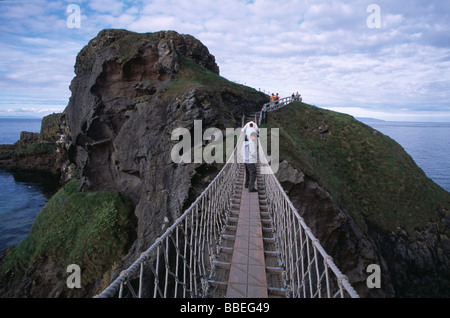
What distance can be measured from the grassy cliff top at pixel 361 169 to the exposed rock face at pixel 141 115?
13.5ft

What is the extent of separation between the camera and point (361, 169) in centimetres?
1603

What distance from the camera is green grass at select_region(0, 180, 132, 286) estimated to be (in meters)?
11.3

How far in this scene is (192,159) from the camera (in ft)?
32.6

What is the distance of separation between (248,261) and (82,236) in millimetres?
12376

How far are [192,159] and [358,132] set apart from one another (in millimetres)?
14595

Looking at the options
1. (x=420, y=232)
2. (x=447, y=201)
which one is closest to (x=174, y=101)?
(x=420, y=232)

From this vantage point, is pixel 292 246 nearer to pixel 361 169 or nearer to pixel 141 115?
pixel 141 115

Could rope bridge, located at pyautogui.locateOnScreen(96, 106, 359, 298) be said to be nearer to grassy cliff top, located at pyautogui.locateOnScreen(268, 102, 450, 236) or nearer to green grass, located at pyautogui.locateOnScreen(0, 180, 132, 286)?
green grass, located at pyautogui.locateOnScreen(0, 180, 132, 286)

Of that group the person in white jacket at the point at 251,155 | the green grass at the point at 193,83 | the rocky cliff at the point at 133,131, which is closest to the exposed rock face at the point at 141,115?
the rocky cliff at the point at 133,131

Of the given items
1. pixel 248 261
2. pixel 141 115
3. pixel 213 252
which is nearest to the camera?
pixel 248 261

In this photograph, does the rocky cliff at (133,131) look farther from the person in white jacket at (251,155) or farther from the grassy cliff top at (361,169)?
the grassy cliff top at (361,169)

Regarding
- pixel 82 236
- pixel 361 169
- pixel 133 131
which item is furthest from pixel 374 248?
pixel 82 236

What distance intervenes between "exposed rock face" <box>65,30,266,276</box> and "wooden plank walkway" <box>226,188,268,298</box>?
4.59 metres

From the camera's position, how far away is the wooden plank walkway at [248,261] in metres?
2.82
